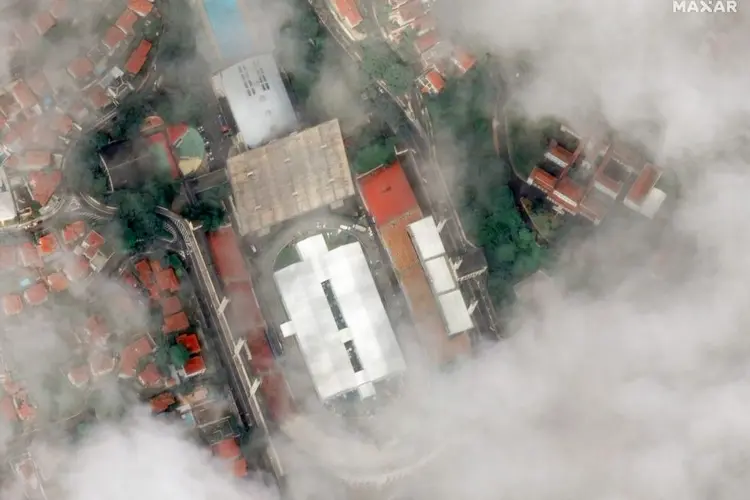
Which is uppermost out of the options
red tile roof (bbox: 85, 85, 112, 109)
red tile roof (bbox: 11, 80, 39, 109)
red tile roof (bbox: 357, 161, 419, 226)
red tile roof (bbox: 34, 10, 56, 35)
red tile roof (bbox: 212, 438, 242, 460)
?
red tile roof (bbox: 34, 10, 56, 35)

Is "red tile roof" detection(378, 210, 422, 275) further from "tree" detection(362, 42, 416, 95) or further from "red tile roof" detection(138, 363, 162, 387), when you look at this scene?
"red tile roof" detection(138, 363, 162, 387)

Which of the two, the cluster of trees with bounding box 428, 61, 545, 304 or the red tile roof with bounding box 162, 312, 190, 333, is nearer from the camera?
the cluster of trees with bounding box 428, 61, 545, 304

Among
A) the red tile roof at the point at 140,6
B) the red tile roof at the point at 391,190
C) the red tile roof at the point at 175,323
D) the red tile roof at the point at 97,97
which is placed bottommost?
the red tile roof at the point at 175,323

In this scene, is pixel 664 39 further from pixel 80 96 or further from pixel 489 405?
pixel 80 96

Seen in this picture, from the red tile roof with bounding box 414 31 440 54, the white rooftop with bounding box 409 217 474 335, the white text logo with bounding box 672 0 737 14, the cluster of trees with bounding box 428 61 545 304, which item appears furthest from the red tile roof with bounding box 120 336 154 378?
the white text logo with bounding box 672 0 737 14

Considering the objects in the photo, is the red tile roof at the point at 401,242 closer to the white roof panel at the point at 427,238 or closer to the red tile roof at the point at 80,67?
the white roof panel at the point at 427,238

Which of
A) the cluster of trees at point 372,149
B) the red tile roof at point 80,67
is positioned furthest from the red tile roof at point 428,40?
the red tile roof at point 80,67

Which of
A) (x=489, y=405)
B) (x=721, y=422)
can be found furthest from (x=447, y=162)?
(x=721, y=422)
